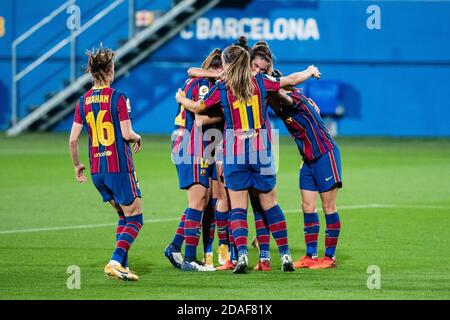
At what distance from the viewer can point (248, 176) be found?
10.1 metres

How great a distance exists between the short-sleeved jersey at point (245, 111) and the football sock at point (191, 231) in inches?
34.8

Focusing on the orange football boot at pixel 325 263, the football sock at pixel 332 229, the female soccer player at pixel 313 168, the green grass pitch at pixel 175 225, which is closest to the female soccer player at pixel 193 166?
the green grass pitch at pixel 175 225

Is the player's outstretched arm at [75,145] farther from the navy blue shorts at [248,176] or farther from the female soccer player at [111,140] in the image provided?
the navy blue shorts at [248,176]

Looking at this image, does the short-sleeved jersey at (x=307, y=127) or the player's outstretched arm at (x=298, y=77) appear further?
the short-sleeved jersey at (x=307, y=127)

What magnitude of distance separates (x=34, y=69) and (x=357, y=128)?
398 inches

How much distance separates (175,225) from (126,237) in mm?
4315

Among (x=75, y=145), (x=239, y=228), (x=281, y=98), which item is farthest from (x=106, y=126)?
(x=281, y=98)

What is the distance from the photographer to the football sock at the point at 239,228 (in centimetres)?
1011

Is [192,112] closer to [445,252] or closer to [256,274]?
[256,274]

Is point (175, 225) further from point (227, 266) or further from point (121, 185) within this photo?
point (121, 185)

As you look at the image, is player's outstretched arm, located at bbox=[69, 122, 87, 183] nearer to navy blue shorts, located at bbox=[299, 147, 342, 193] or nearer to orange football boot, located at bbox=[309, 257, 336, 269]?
navy blue shorts, located at bbox=[299, 147, 342, 193]

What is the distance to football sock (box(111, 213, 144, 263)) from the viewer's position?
9.84 m

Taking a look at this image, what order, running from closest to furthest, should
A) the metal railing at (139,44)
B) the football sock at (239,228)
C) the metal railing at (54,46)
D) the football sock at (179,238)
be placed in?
1. the football sock at (239,228)
2. the football sock at (179,238)
3. the metal railing at (54,46)
4. the metal railing at (139,44)

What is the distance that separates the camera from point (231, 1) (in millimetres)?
32438
